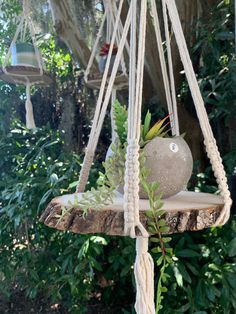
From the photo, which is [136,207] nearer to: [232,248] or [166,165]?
[166,165]

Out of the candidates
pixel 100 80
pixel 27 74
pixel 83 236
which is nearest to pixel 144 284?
pixel 83 236

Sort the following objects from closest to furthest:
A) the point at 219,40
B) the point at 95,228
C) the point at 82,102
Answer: the point at 95,228 < the point at 219,40 < the point at 82,102

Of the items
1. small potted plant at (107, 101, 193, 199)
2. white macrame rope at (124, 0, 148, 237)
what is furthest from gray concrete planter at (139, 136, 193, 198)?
white macrame rope at (124, 0, 148, 237)

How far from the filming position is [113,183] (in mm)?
669

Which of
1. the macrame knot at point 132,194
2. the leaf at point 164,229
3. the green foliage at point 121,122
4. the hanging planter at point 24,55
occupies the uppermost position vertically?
the hanging planter at point 24,55

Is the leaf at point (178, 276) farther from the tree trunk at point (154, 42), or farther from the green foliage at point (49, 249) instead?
the tree trunk at point (154, 42)

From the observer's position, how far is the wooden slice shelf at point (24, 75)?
59.9 inches

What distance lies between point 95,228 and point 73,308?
4.01 ft

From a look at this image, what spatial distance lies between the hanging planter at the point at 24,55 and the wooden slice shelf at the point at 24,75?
6cm

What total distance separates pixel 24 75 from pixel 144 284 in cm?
124

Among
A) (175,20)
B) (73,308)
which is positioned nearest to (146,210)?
(175,20)

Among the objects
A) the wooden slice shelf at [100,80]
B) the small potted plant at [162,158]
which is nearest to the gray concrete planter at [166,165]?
the small potted plant at [162,158]

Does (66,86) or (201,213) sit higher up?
(66,86)

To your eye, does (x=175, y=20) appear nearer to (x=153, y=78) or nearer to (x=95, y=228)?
(x=95, y=228)
